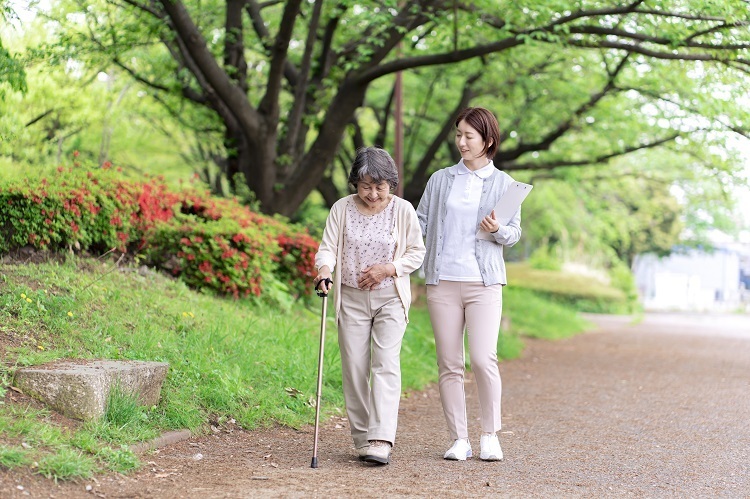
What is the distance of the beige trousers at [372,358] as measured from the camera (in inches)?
209

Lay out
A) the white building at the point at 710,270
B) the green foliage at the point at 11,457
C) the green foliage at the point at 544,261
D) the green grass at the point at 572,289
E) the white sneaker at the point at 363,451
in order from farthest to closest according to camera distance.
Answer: the white building at the point at 710,270, the green foliage at the point at 544,261, the green grass at the point at 572,289, the white sneaker at the point at 363,451, the green foliage at the point at 11,457

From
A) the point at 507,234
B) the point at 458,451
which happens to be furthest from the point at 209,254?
the point at 507,234

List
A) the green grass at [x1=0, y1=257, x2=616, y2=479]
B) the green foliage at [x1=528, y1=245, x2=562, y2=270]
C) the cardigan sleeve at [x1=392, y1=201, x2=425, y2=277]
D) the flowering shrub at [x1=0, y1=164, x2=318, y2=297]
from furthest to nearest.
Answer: the green foliage at [x1=528, y1=245, x2=562, y2=270]
the flowering shrub at [x1=0, y1=164, x2=318, y2=297]
the cardigan sleeve at [x1=392, y1=201, x2=425, y2=277]
the green grass at [x1=0, y1=257, x2=616, y2=479]

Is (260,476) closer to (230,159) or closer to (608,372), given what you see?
(608,372)

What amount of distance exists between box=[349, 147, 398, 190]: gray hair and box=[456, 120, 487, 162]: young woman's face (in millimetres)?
476

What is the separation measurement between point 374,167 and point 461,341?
3.93 feet

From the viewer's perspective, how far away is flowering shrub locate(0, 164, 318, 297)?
7.66m

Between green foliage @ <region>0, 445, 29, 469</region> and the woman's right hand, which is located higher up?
the woman's right hand

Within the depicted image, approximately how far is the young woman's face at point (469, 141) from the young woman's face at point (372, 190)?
56 centimetres

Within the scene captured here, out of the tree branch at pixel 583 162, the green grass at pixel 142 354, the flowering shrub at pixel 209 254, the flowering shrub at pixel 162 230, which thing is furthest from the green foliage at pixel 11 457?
the tree branch at pixel 583 162

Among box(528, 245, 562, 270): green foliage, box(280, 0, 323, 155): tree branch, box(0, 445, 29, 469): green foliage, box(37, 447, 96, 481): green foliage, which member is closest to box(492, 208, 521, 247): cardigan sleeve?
box(37, 447, 96, 481): green foliage

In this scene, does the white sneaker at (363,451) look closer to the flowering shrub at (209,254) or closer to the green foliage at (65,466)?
the green foliage at (65,466)

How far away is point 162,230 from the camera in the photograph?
929 centimetres

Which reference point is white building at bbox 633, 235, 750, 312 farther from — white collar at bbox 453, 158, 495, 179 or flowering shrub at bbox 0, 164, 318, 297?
white collar at bbox 453, 158, 495, 179
